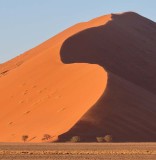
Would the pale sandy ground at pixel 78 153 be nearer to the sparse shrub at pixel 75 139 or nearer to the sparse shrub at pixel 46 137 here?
the sparse shrub at pixel 75 139

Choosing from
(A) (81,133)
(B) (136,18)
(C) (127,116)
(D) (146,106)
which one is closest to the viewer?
(A) (81,133)

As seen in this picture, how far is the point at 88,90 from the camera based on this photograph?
64.0 meters

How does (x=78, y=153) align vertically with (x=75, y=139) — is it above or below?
below

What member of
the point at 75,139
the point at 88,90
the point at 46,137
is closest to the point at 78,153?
the point at 75,139

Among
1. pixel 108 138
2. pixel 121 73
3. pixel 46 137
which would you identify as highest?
pixel 121 73

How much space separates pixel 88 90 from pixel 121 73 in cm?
1401

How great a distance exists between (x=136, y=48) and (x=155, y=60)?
3.53 metres

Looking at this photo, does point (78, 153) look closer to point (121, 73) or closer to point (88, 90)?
point (88, 90)

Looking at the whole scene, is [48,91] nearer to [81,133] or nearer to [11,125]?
[11,125]

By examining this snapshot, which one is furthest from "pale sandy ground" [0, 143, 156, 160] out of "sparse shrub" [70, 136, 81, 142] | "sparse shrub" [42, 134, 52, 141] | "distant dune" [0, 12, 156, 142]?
"distant dune" [0, 12, 156, 142]

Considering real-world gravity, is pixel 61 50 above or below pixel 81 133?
above

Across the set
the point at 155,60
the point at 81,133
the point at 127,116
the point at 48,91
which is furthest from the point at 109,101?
the point at 155,60

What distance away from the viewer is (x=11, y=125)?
212 feet

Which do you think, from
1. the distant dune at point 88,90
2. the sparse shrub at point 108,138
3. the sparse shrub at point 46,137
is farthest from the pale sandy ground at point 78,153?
the distant dune at point 88,90
